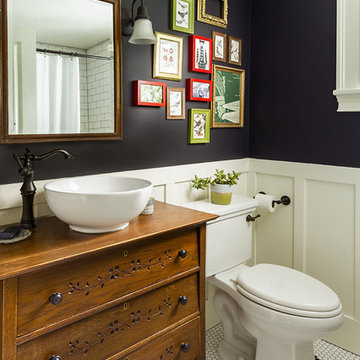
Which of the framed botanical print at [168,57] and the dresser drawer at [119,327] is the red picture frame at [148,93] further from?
the dresser drawer at [119,327]

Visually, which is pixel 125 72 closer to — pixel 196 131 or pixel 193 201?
pixel 196 131

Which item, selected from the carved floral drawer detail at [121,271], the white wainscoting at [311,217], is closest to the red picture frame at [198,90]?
the white wainscoting at [311,217]

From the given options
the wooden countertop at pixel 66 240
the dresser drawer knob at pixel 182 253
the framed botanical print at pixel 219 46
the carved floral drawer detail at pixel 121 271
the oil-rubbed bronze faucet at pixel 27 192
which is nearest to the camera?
the wooden countertop at pixel 66 240

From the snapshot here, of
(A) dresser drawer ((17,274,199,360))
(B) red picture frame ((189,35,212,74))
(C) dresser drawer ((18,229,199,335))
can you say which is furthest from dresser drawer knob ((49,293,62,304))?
(B) red picture frame ((189,35,212,74))

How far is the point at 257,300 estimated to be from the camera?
1.67 metres

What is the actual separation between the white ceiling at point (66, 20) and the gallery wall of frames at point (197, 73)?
0.29 meters

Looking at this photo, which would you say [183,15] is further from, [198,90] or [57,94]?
[57,94]

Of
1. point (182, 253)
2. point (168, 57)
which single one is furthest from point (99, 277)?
point (168, 57)

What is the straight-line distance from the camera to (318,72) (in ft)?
7.11

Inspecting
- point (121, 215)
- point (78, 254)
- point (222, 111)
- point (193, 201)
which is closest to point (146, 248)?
point (121, 215)

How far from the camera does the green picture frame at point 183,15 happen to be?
1.96 m

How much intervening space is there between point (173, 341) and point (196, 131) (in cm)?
116

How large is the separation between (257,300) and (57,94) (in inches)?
50.0

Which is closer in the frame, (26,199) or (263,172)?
(26,199)
